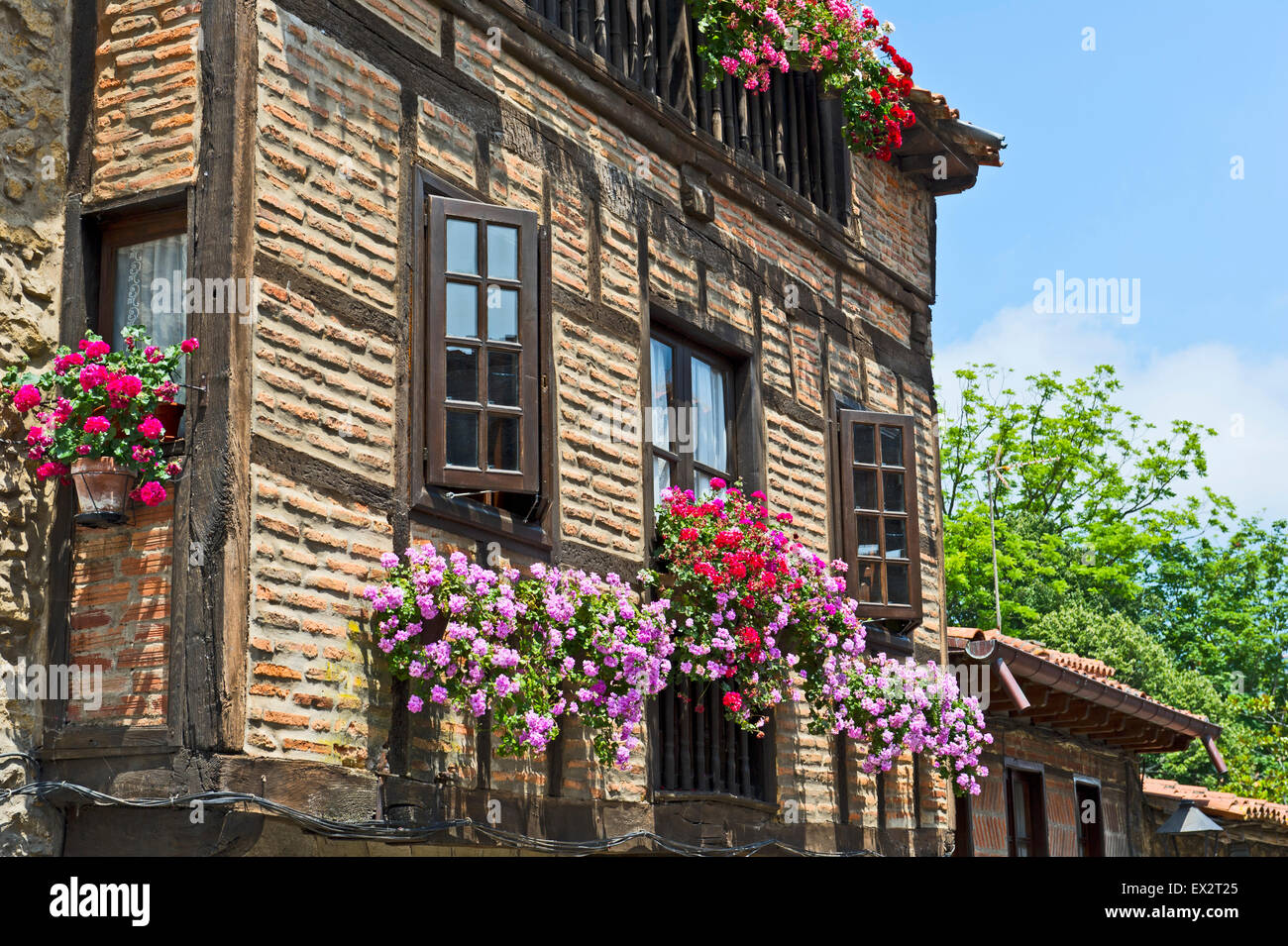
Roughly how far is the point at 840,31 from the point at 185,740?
6.34 m

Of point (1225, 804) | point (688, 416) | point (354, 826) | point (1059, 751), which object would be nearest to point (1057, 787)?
point (1059, 751)

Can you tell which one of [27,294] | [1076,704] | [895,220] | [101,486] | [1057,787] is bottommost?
[1057,787]

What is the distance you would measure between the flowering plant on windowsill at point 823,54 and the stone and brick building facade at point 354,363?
0.24m

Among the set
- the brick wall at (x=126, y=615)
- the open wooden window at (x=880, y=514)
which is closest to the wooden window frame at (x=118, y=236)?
the brick wall at (x=126, y=615)

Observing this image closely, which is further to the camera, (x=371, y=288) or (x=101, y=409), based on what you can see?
(x=371, y=288)

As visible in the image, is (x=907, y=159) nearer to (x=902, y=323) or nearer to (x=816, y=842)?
(x=902, y=323)

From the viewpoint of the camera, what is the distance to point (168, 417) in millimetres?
5961

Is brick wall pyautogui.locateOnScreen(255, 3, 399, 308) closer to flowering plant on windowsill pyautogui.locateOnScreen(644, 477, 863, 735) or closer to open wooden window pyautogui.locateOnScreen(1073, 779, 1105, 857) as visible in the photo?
flowering plant on windowsill pyautogui.locateOnScreen(644, 477, 863, 735)

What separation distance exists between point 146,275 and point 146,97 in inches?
27.1

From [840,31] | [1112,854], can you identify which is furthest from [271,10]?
[1112,854]

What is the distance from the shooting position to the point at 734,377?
9.73 m

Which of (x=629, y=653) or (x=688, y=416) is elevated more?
(x=688, y=416)

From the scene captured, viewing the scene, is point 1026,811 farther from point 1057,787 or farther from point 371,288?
point 371,288

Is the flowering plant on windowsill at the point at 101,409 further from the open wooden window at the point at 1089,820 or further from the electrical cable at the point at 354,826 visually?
the open wooden window at the point at 1089,820
